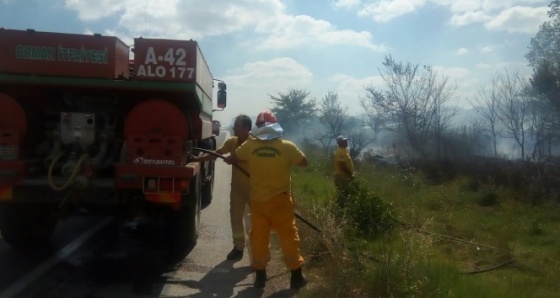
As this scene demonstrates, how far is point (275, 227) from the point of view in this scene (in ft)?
21.5

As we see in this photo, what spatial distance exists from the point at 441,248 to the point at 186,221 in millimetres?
4149

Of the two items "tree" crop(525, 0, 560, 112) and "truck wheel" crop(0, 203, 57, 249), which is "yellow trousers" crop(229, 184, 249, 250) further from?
"tree" crop(525, 0, 560, 112)

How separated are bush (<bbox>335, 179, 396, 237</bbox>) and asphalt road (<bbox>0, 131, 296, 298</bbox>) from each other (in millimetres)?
1427

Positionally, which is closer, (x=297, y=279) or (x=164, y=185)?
(x=297, y=279)

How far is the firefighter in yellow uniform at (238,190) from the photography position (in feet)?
26.2

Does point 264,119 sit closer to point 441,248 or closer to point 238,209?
point 238,209

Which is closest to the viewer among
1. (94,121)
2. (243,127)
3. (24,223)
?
(94,121)

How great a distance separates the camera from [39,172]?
7203 millimetres

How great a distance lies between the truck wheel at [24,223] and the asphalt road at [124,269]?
0.61 ft

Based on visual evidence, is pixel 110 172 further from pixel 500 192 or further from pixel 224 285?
pixel 500 192

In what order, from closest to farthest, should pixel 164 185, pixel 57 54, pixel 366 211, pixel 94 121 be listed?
pixel 57 54
pixel 164 185
pixel 94 121
pixel 366 211

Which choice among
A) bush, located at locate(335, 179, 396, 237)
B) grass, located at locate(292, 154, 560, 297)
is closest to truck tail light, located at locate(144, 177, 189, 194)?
grass, located at locate(292, 154, 560, 297)

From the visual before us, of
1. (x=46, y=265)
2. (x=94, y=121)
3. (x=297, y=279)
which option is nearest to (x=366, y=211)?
(x=297, y=279)

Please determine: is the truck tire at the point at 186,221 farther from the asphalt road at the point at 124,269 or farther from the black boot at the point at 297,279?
the black boot at the point at 297,279
